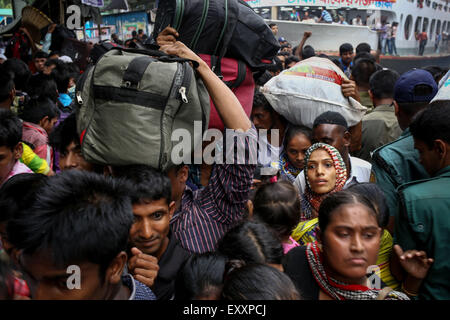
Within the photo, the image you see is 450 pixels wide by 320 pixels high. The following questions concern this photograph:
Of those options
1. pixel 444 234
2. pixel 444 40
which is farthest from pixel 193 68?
pixel 444 40

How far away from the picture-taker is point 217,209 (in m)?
1.94

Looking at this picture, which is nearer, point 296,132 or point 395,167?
point 395,167

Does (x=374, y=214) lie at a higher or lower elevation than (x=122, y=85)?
lower

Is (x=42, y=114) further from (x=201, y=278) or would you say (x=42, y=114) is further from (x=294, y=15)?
(x=294, y=15)

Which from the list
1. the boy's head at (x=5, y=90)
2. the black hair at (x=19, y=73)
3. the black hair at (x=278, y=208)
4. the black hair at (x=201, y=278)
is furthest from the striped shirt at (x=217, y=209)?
the black hair at (x=19, y=73)

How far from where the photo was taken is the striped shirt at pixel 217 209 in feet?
6.21

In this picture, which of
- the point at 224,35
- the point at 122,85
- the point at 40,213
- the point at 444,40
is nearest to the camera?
the point at 40,213

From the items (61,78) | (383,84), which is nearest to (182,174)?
(383,84)

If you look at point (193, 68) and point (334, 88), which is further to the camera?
point (334, 88)

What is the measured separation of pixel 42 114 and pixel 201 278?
2669mm

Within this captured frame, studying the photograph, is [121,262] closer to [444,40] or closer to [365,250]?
[365,250]

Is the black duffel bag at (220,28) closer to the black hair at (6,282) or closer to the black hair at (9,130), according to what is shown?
the black hair at (9,130)

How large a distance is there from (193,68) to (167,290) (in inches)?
37.4

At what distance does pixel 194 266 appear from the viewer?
4.90ft
